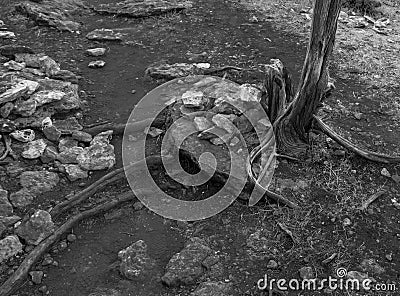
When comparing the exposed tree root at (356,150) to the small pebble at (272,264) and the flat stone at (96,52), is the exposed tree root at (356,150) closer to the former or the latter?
the small pebble at (272,264)

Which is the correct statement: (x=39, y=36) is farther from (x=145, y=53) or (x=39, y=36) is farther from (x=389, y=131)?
(x=389, y=131)

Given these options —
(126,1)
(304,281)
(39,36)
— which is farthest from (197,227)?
(126,1)

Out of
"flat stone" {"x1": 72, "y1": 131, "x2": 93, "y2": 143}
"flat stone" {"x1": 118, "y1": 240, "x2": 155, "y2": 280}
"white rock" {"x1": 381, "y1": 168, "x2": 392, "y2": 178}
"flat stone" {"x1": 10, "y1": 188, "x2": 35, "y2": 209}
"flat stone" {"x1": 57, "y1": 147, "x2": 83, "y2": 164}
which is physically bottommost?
"flat stone" {"x1": 118, "y1": 240, "x2": 155, "y2": 280}

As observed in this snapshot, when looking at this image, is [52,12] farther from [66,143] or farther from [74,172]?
[74,172]

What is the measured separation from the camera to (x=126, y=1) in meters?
8.88

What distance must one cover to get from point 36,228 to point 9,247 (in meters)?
0.28

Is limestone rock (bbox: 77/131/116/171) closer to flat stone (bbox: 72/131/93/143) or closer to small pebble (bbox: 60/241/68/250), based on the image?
flat stone (bbox: 72/131/93/143)

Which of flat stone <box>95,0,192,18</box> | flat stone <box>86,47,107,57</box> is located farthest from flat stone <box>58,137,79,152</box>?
Result: flat stone <box>95,0,192,18</box>

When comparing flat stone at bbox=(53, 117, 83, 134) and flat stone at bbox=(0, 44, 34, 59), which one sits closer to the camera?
flat stone at bbox=(53, 117, 83, 134)

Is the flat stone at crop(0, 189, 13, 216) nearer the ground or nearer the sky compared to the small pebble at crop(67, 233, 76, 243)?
nearer the sky

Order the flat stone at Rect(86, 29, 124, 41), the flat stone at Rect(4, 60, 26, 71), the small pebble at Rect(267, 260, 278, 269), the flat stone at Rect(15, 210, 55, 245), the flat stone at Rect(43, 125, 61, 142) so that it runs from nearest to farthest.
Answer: the small pebble at Rect(267, 260, 278, 269)
the flat stone at Rect(15, 210, 55, 245)
the flat stone at Rect(43, 125, 61, 142)
the flat stone at Rect(4, 60, 26, 71)
the flat stone at Rect(86, 29, 124, 41)

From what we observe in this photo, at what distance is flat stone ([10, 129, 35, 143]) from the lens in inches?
211

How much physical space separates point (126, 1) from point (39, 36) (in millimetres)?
1872

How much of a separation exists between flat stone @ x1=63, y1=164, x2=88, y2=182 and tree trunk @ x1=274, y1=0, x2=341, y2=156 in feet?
6.62
